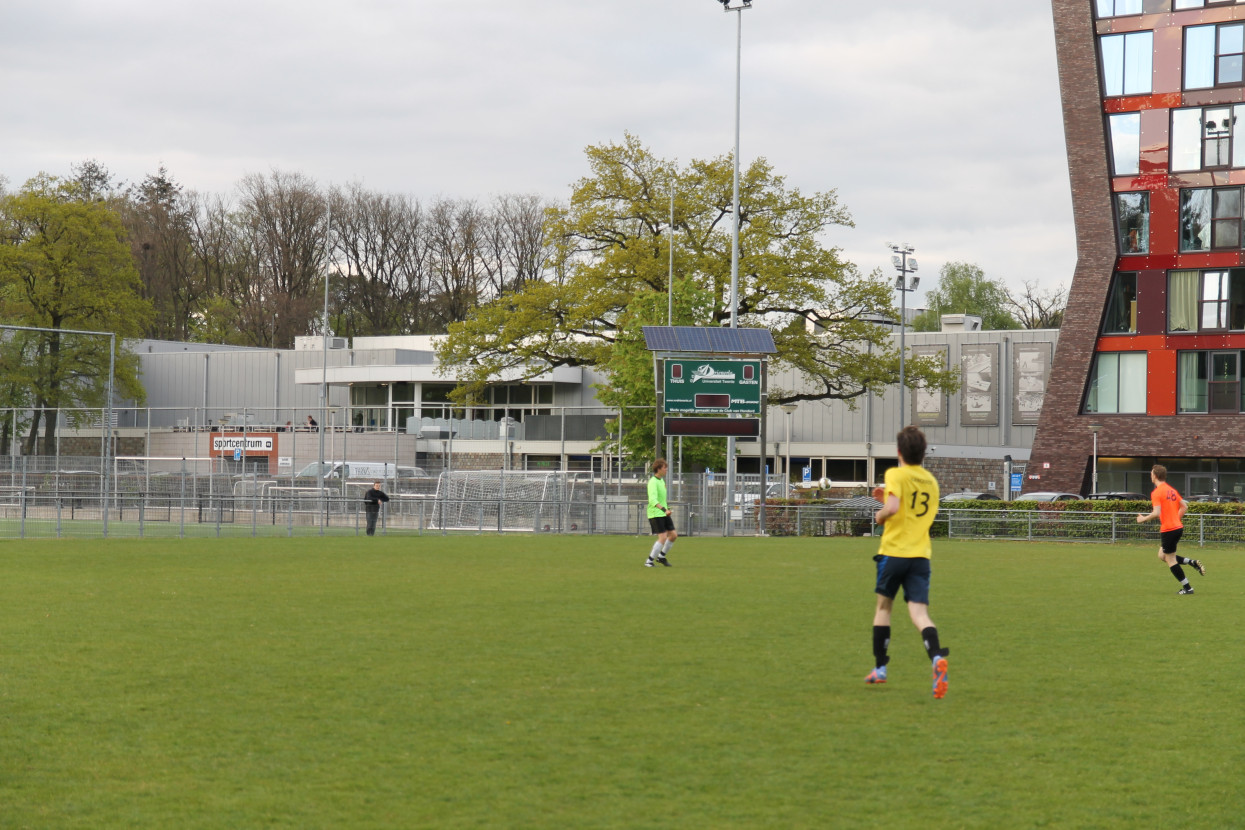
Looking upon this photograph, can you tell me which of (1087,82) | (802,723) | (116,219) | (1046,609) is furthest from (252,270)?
(802,723)

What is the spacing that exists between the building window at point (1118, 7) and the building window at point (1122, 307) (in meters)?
9.34

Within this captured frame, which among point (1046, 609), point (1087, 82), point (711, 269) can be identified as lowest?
point (1046, 609)

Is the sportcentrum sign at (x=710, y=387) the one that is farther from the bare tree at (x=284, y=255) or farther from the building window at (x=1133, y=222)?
the bare tree at (x=284, y=255)

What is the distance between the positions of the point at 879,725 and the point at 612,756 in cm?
204

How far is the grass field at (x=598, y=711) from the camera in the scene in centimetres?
689

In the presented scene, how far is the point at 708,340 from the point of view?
3847cm

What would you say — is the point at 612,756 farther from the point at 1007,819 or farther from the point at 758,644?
the point at 758,644

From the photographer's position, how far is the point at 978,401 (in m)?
73.1

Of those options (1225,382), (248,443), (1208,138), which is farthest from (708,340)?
(248,443)

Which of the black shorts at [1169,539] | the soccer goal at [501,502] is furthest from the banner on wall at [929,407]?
the black shorts at [1169,539]

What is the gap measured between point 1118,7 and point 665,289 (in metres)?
19.1

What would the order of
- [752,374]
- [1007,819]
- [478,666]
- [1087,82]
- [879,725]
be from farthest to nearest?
[1087,82] < [752,374] < [478,666] < [879,725] < [1007,819]

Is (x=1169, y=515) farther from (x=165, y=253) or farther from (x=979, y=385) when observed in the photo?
(x=165, y=253)

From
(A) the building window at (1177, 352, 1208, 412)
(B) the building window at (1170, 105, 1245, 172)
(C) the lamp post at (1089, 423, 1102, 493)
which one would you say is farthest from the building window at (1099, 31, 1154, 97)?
(C) the lamp post at (1089, 423, 1102, 493)
